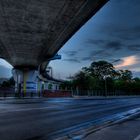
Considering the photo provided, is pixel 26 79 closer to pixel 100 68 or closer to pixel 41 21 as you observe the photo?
pixel 41 21

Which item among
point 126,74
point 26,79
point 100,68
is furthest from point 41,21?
point 126,74

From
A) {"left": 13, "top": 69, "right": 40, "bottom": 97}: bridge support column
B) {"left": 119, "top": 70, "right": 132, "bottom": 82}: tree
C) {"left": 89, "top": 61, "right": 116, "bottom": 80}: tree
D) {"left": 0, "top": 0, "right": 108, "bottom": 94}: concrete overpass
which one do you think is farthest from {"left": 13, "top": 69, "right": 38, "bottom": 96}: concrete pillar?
{"left": 119, "top": 70, "right": 132, "bottom": 82}: tree

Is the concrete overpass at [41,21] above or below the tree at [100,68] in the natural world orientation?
below

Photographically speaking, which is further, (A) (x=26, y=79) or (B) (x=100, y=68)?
(B) (x=100, y=68)

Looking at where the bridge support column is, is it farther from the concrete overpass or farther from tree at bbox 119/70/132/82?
tree at bbox 119/70/132/82

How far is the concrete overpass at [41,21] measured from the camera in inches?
957

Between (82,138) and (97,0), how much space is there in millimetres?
15599

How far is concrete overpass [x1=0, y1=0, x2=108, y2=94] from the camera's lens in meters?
24.3

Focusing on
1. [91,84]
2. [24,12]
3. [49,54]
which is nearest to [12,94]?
[49,54]

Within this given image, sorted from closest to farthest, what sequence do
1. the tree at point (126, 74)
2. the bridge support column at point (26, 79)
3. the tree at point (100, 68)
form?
the bridge support column at point (26, 79)
the tree at point (100, 68)
the tree at point (126, 74)

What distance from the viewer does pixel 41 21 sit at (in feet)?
98.6

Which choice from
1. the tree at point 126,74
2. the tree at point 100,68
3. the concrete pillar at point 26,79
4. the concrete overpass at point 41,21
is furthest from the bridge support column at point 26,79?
the tree at point 126,74

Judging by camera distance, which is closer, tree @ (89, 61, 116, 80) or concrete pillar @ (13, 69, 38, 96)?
concrete pillar @ (13, 69, 38, 96)

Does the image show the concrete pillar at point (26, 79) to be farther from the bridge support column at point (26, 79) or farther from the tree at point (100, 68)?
the tree at point (100, 68)
